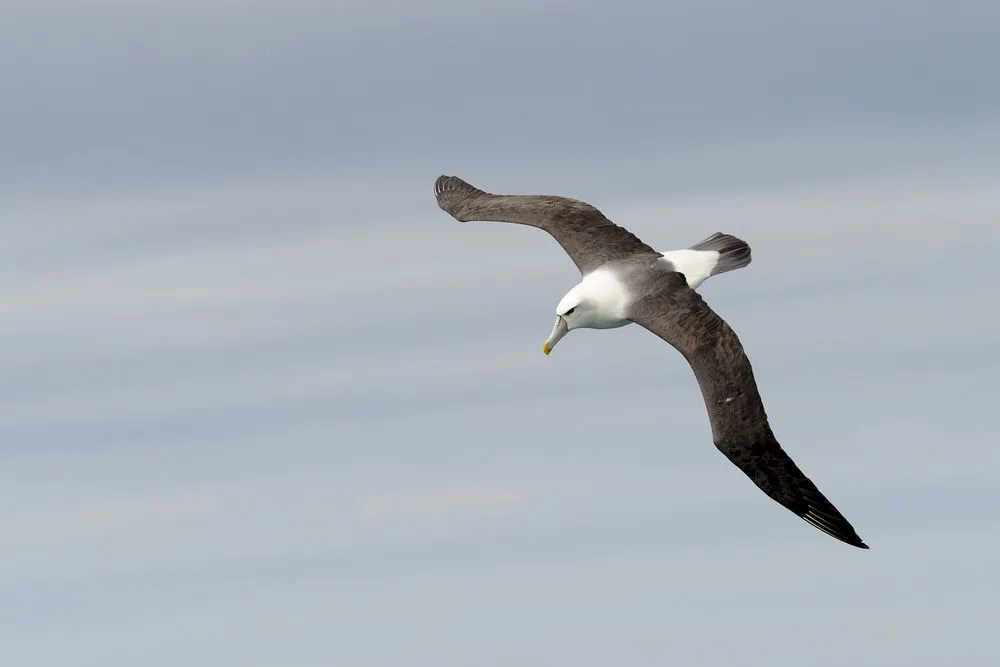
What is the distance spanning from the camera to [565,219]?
35.5 meters

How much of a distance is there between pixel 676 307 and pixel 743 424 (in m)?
3.03

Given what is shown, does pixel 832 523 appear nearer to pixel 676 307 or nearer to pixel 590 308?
pixel 676 307

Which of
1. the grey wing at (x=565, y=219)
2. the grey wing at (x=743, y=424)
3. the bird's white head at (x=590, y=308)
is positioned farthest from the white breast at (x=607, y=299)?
the grey wing at (x=743, y=424)

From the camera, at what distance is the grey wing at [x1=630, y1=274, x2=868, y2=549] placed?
29.1m

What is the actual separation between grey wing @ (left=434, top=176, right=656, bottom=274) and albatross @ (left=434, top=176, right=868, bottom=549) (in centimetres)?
2

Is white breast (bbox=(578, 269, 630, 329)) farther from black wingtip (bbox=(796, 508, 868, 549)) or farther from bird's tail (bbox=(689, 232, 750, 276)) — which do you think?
black wingtip (bbox=(796, 508, 868, 549))

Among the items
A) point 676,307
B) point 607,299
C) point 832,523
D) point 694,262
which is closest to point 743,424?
point 832,523

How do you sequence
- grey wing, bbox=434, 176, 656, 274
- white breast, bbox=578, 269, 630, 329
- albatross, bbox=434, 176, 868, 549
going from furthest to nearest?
grey wing, bbox=434, 176, 656, 274 < white breast, bbox=578, 269, 630, 329 < albatross, bbox=434, 176, 868, 549

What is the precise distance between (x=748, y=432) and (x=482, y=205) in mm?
10126

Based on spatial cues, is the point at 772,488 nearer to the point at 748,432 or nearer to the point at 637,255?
the point at 748,432

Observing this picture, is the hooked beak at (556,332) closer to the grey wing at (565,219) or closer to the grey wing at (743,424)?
the grey wing at (565,219)

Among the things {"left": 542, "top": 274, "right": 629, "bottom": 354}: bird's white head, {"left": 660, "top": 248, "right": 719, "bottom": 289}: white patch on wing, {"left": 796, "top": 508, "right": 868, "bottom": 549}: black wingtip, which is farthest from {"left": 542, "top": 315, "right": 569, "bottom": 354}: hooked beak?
{"left": 796, "top": 508, "right": 868, "bottom": 549}: black wingtip

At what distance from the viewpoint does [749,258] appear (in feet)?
116

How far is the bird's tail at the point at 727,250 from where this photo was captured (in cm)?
3462
